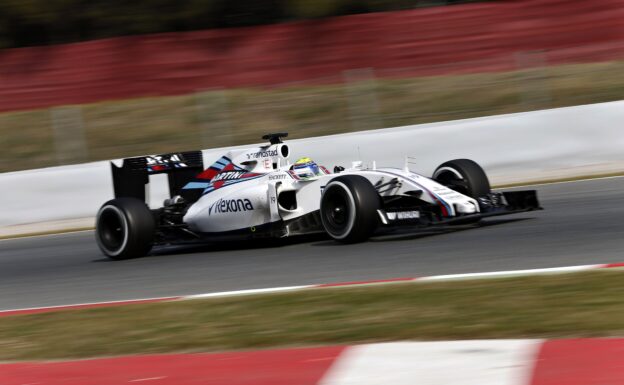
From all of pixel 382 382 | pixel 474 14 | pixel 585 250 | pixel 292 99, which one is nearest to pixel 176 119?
pixel 292 99

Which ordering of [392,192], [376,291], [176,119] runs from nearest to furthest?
1. [376,291]
2. [392,192]
3. [176,119]

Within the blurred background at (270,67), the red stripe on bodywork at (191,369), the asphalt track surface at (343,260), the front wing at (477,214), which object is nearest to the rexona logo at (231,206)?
the asphalt track surface at (343,260)

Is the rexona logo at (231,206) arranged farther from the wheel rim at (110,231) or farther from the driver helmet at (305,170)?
the wheel rim at (110,231)

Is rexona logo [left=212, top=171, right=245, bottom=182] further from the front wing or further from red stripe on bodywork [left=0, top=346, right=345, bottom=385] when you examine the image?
red stripe on bodywork [left=0, top=346, right=345, bottom=385]

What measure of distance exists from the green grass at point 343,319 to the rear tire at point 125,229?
3.42 metres

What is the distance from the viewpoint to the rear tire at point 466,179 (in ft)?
29.8

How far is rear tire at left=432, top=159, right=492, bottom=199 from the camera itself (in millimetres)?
9078

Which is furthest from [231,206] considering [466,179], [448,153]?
[448,153]

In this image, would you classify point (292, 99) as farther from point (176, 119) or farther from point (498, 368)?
point (498, 368)

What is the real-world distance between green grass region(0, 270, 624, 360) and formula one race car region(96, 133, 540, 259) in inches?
88.5

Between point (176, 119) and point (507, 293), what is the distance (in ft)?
44.5

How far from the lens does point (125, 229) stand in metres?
10.1

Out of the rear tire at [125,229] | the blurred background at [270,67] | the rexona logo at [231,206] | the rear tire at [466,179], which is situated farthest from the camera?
the blurred background at [270,67]

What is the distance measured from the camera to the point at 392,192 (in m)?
8.93
